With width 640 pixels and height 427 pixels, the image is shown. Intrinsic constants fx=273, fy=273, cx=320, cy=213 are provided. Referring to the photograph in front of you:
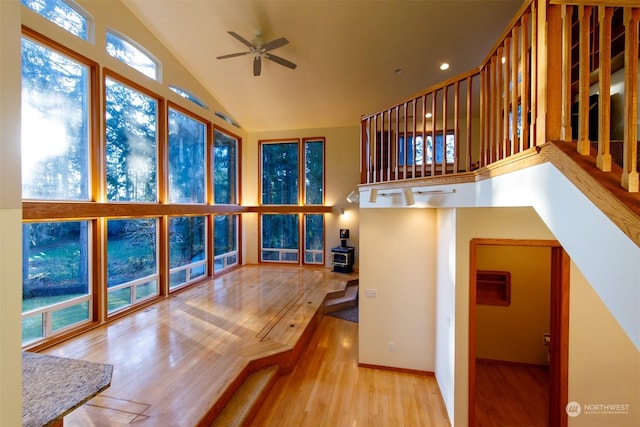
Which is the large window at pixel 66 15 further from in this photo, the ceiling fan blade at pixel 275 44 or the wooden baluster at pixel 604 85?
the wooden baluster at pixel 604 85

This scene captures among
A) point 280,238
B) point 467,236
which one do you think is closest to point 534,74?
point 467,236

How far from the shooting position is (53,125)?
3734 millimetres

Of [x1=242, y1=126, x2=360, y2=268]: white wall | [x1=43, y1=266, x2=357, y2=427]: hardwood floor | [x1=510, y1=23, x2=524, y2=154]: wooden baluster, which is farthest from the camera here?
[x1=242, y1=126, x2=360, y2=268]: white wall

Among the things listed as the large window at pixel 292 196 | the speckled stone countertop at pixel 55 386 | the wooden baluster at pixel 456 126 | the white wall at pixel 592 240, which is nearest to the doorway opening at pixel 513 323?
the wooden baluster at pixel 456 126

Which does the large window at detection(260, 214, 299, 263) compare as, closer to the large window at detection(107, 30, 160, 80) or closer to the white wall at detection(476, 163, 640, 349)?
the large window at detection(107, 30, 160, 80)

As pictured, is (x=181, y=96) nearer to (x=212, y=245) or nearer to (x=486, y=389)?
(x=212, y=245)

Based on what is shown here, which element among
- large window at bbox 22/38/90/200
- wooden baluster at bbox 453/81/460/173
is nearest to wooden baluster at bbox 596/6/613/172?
wooden baluster at bbox 453/81/460/173

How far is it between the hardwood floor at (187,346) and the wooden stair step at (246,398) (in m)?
0.18

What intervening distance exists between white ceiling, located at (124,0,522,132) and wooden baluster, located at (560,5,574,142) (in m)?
4.00

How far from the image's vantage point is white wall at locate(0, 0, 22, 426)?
2.27 feet

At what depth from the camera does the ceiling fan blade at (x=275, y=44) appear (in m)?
4.42

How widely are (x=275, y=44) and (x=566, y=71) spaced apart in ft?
14.3

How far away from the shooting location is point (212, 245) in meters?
7.21

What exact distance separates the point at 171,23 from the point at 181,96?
4.47 feet
